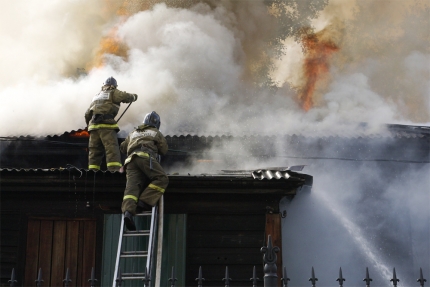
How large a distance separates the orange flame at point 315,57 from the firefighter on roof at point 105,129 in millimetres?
8838

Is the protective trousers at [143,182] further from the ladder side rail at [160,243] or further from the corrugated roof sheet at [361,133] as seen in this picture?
the corrugated roof sheet at [361,133]

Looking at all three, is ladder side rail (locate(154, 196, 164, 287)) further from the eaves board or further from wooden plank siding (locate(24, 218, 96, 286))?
wooden plank siding (locate(24, 218, 96, 286))

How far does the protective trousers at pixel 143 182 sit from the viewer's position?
28.8ft

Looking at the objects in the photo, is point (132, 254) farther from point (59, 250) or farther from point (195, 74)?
point (195, 74)

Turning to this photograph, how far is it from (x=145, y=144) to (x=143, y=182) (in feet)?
1.65

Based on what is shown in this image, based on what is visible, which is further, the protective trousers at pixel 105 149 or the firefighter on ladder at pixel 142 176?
the protective trousers at pixel 105 149

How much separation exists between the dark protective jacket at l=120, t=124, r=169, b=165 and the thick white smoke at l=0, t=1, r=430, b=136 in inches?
200

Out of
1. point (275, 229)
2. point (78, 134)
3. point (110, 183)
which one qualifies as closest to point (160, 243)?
point (110, 183)

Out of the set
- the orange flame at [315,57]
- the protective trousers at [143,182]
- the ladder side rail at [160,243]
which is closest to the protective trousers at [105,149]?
the protective trousers at [143,182]

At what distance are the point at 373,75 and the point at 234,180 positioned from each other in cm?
1156

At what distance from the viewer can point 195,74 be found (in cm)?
1761

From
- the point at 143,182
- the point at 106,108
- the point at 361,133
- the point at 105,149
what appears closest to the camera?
the point at 143,182

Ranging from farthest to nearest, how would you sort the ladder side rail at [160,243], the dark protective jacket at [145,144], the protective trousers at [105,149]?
the protective trousers at [105,149], the dark protective jacket at [145,144], the ladder side rail at [160,243]

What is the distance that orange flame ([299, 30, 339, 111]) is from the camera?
63.1ft
